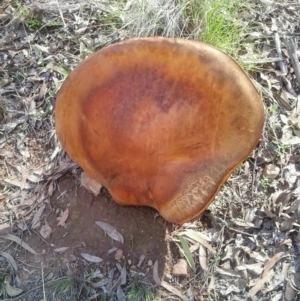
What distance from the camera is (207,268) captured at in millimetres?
3145

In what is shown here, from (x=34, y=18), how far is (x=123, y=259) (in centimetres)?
198

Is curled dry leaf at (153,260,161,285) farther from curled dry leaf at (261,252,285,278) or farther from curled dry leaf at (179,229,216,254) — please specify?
curled dry leaf at (261,252,285,278)

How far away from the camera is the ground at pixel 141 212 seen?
3.10 m

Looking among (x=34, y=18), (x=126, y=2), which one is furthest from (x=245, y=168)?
(x=34, y=18)

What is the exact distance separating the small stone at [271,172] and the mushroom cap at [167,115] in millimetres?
773

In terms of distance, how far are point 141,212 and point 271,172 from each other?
820mm

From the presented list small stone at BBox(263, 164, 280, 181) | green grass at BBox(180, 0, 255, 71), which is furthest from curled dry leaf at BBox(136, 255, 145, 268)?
green grass at BBox(180, 0, 255, 71)

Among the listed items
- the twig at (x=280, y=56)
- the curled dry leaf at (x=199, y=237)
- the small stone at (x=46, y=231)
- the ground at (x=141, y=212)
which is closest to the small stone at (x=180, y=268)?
the ground at (x=141, y=212)

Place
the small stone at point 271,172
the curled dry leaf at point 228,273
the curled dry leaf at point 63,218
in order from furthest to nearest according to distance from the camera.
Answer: the small stone at point 271,172
the curled dry leaf at point 63,218
the curled dry leaf at point 228,273

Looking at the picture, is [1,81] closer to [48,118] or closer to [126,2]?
[48,118]

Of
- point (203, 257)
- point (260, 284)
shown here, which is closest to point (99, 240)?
point (203, 257)

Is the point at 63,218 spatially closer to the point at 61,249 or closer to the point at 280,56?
the point at 61,249

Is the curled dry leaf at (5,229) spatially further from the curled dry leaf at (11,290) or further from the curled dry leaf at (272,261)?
the curled dry leaf at (272,261)

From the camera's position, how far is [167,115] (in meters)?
2.61
